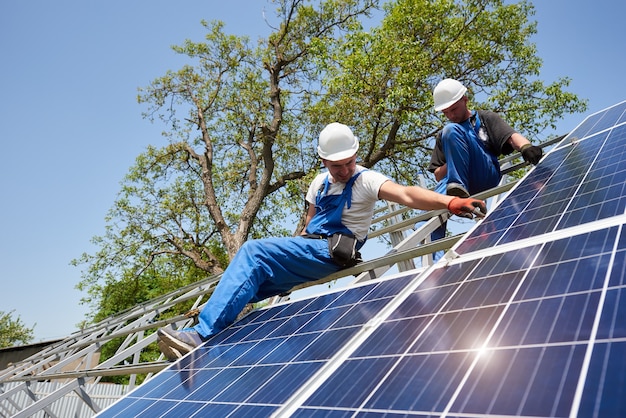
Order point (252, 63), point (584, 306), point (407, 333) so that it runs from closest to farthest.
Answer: point (584, 306)
point (407, 333)
point (252, 63)


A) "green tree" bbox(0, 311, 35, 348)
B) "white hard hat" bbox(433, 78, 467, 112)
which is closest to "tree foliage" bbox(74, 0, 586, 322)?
"white hard hat" bbox(433, 78, 467, 112)

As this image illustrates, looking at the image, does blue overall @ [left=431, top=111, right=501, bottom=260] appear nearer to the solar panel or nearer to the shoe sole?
the solar panel

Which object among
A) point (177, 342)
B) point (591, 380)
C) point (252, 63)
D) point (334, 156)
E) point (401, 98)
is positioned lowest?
point (591, 380)

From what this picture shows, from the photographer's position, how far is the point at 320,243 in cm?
391

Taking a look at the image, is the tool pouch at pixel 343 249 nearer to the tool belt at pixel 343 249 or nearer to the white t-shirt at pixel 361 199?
the tool belt at pixel 343 249

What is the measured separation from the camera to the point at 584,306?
4.25 feet

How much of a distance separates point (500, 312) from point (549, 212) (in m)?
1.32

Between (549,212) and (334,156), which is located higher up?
(334,156)

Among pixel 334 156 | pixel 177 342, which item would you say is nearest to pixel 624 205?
pixel 334 156

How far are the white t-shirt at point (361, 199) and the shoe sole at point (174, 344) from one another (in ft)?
5.79

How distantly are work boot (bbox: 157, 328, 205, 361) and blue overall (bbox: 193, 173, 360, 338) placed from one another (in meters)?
0.07

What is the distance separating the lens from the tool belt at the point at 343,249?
372cm

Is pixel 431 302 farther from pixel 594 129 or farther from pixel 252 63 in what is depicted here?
pixel 252 63

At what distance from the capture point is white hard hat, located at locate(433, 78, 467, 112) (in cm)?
531
